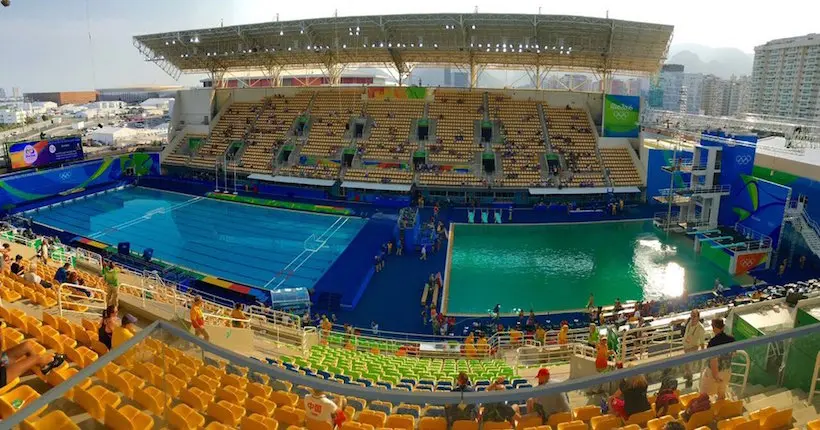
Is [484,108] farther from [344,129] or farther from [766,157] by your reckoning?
[766,157]

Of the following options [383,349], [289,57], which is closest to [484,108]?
[289,57]

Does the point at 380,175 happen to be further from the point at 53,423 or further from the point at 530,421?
the point at 53,423

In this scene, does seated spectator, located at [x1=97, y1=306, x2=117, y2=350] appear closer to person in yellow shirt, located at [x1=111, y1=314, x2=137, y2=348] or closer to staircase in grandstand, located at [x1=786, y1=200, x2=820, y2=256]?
person in yellow shirt, located at [x1=111, y1=314, x2=137, y2=348]

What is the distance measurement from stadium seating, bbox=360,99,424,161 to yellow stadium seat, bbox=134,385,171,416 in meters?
29.3

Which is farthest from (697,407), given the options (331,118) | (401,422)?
(331,118)

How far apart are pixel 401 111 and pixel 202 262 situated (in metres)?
20.7

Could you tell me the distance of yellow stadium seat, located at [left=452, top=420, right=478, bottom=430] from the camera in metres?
4.24

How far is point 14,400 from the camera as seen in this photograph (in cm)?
501

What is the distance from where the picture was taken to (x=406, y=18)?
32312mm

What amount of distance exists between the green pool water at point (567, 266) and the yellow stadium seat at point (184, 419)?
521 inches

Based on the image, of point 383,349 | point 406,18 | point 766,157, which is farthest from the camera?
point 406,18

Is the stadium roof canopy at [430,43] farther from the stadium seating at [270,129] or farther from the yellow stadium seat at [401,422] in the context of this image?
the yellow stadium seat at [401,422]

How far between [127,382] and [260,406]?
4.60 ft

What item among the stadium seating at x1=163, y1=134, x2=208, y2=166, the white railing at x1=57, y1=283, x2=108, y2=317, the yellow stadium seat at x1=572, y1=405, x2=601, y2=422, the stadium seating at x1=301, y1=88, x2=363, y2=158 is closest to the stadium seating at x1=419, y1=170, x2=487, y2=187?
the stadium seating at x1=301, y1=88, x2=363, y2=158
